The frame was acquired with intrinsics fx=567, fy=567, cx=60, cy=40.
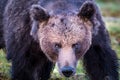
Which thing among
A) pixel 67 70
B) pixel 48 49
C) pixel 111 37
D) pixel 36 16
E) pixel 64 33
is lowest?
pixel 111 37

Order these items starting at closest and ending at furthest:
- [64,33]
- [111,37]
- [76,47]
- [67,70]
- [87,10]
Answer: [67,70]
[64,33]
[76,47]
[87,10]
[111,37]

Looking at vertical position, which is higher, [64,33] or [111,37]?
[64,33]

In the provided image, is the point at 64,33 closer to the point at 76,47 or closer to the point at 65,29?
the point at 65,29

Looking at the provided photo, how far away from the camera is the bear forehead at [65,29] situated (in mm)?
7441

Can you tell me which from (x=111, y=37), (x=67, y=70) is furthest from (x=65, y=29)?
(x=111, y=37)

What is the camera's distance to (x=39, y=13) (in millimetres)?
7680

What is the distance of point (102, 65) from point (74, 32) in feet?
3.75

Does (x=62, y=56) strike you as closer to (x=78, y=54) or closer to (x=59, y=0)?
(x=78, y=54)

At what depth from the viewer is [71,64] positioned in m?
7.34

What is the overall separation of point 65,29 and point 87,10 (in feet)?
1.47

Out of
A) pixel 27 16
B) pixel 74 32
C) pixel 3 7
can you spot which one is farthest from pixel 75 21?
pixel 3 7

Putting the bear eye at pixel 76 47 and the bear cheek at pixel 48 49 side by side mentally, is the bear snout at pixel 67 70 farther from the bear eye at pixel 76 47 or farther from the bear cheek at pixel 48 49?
the bear cheek at pixel 48 49

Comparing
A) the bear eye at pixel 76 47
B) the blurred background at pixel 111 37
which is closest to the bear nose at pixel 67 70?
the bear eye at pixel 76 47

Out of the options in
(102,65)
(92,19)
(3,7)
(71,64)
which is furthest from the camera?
(3,7)
